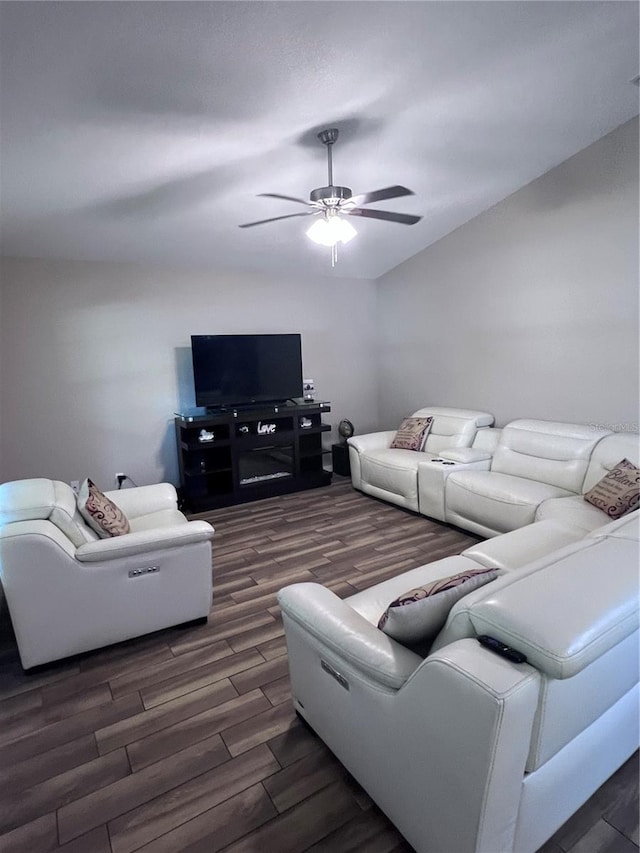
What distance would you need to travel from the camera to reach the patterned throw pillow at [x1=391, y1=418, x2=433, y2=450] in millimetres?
4695

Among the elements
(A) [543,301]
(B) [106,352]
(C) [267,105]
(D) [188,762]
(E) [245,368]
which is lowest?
(D) [188,762]

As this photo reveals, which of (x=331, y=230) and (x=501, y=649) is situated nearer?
(x=501, y=649)

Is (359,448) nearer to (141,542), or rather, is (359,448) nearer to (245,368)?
(245,368)

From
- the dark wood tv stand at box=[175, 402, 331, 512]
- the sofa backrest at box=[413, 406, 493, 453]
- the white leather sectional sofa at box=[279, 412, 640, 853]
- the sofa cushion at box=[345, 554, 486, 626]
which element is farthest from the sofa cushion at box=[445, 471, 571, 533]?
the dark wood tv stand at box=[175, 402, 331, 512]

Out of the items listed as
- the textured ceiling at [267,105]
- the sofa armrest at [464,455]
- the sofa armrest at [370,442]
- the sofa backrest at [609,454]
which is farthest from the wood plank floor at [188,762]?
the textured ceiling at [267,105]

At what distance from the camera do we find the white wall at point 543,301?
3496 mm

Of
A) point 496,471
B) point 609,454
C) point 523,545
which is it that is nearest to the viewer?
point 523,545

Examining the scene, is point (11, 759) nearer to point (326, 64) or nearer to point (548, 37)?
point (326, 64)

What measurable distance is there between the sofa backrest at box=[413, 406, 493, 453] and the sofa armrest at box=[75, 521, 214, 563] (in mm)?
2850

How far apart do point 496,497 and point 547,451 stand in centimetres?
71

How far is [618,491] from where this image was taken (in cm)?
289

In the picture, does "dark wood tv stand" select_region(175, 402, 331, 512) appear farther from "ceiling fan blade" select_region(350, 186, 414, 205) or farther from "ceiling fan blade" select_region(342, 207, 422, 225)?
"ceiling fan blade" select_region(350, 186, 414, 205)

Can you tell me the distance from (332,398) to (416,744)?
4669mm

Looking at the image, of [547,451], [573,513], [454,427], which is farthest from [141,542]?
[454,427]
